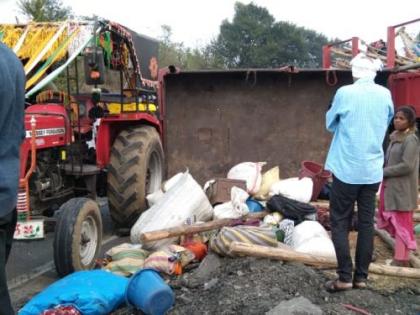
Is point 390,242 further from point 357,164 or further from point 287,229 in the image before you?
point 357,164

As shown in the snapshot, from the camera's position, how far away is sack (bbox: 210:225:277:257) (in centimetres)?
445

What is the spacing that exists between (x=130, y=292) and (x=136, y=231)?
172cm

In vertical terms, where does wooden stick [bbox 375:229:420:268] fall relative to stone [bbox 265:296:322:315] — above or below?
below

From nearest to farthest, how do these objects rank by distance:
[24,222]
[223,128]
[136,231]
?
[24,222], [136,231], [223,128]

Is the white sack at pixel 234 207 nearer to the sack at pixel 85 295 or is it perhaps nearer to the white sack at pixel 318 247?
the white sack at pixel 318 247

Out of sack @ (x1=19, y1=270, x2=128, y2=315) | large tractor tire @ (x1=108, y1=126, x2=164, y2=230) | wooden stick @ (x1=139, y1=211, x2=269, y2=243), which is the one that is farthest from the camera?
large tractor tire @ (x1=108, y1=126, x2=164, y2=230)

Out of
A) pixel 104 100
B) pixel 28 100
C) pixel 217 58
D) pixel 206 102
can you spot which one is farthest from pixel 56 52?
pixel 217 58

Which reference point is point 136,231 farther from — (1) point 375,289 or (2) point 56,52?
(1) point 375,289

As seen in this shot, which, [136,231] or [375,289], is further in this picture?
[136,231]

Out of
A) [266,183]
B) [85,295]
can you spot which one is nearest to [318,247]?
Answer: [85,295]

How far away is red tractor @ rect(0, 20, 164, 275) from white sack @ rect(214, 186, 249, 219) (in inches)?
34.9

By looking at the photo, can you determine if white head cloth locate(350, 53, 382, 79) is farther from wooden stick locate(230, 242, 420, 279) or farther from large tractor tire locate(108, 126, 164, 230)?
large tractor tire locate(108, 126, 164, 230)

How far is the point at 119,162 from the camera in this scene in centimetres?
587

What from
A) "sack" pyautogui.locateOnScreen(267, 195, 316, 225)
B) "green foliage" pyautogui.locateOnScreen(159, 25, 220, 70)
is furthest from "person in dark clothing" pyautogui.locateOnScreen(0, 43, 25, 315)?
"green foliage" pyautogui.locateOnScreen(159, 25, 220, 70)
